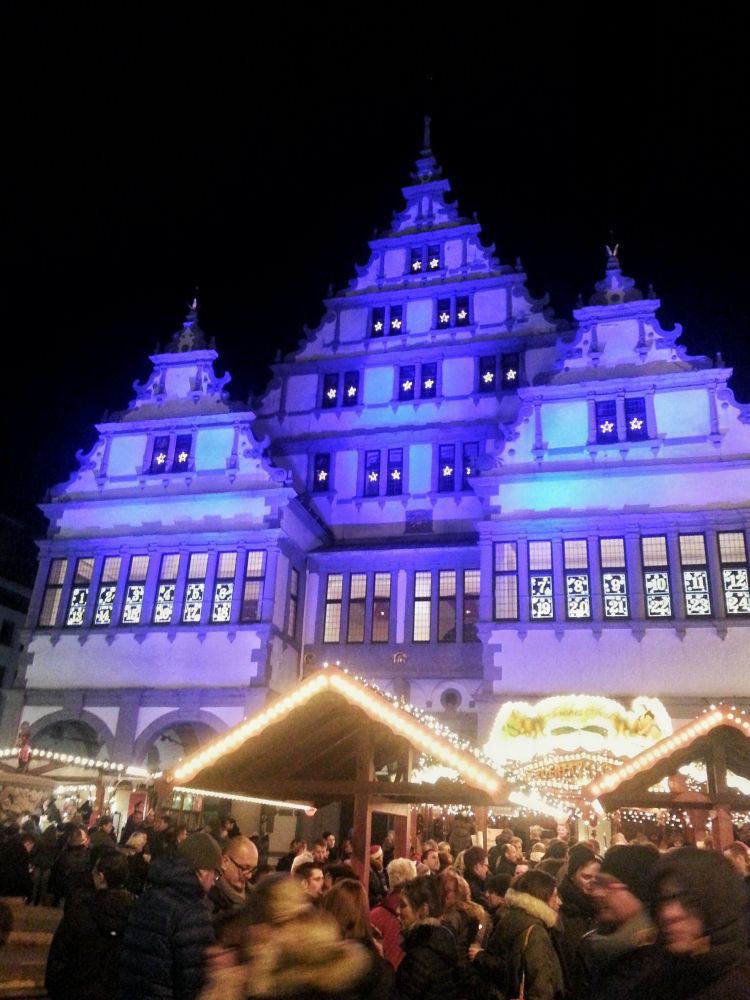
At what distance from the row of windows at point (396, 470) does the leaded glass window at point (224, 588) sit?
415 centimetres

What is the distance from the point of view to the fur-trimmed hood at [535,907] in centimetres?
584

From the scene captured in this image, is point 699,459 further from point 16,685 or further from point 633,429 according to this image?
point 16,685

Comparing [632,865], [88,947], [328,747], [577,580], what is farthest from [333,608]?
[632,865]

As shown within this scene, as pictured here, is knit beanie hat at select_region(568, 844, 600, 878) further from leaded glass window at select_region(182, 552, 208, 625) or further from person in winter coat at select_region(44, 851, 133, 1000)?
leaded glass window at select_region(182, 552, 208, 625)

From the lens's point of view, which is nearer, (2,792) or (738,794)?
(738,794)

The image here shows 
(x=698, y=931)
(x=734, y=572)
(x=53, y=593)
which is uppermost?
(x=53, y=593)

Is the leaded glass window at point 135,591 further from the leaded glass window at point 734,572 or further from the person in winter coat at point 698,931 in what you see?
the person in winter coat at point 698,931

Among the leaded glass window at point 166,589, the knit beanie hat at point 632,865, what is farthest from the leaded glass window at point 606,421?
the knit beanie hat at point 632,865

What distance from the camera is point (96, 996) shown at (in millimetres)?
5766

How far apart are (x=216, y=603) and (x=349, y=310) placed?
1171 cm

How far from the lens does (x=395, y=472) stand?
26969 millimetres

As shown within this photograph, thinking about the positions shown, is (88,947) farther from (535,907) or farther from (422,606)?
(422,606)

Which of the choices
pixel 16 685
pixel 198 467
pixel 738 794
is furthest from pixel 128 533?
pixel 738 794

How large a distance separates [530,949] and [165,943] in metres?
2.60
